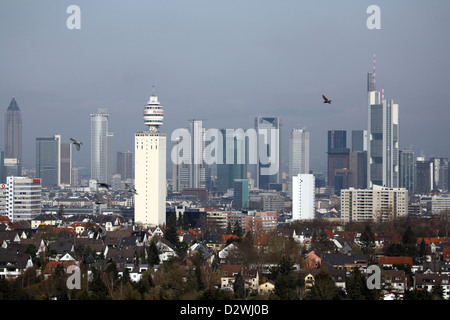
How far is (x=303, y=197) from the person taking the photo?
55156mm

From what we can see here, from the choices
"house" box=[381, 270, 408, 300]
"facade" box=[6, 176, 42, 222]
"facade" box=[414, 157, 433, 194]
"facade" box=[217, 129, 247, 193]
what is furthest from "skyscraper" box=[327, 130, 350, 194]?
"house" box=[381, 270, 408, 300]

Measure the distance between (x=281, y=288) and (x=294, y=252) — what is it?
6.29 m

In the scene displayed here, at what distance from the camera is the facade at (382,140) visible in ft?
300

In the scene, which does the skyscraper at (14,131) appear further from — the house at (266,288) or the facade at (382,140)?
the house at (266,288)

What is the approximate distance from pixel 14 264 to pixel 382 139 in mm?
72568

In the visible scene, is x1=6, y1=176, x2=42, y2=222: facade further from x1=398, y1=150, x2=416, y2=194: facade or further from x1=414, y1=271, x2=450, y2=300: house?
x1=398, y1=150, x2=416, y2=194: facade

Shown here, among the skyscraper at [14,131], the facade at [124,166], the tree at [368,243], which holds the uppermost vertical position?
the skyscraper at [14,131]

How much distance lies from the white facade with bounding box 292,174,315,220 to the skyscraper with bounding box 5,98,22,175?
41.2 meters

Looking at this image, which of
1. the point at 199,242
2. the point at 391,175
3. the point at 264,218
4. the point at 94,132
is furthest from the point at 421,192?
the point at 199,242

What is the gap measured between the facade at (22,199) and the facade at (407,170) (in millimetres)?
52211

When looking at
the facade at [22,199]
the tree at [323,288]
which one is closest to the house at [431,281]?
the tree at [323,288]

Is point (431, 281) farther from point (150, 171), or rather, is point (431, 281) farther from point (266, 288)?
point (150, 171)

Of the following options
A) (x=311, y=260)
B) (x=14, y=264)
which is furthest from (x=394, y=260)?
(x=14, y=264)
